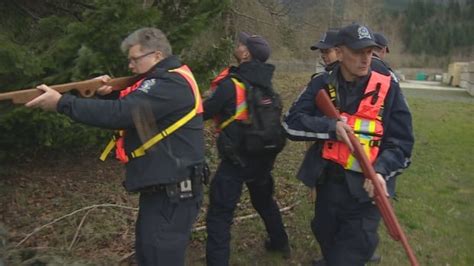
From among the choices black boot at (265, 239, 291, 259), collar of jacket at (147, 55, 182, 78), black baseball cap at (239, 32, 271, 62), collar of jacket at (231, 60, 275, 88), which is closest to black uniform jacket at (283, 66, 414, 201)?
collar of jacket at (231, 60, 275, 88)

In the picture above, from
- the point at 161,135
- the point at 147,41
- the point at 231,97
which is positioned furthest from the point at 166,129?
the point at 231,97

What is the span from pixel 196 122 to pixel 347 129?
1.00 metres

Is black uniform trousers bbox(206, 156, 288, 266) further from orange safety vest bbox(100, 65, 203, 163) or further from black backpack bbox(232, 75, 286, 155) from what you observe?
orange safety vest bbox(100, 65, 203, 163)

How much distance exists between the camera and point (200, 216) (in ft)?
22.7

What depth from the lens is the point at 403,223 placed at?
23.4 feet

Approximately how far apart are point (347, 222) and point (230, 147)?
1.18 meters

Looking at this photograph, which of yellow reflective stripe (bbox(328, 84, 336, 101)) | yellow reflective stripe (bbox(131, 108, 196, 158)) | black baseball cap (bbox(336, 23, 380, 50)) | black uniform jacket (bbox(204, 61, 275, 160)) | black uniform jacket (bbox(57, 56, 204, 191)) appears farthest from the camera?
black uniform jacket (bbox(204, 61, 275, 160))

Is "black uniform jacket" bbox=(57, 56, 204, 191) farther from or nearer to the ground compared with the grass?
farther from the ground

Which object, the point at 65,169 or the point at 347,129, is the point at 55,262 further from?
the point at 65,169

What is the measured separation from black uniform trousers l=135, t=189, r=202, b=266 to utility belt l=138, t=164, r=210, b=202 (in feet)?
0.09

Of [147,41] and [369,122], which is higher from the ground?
[147,41]

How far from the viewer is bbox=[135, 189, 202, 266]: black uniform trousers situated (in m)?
3.92

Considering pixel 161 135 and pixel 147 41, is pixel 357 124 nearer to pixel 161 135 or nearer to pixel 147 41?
pixel 161 135

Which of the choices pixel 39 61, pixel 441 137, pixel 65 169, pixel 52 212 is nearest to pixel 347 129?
pixel 39 61
